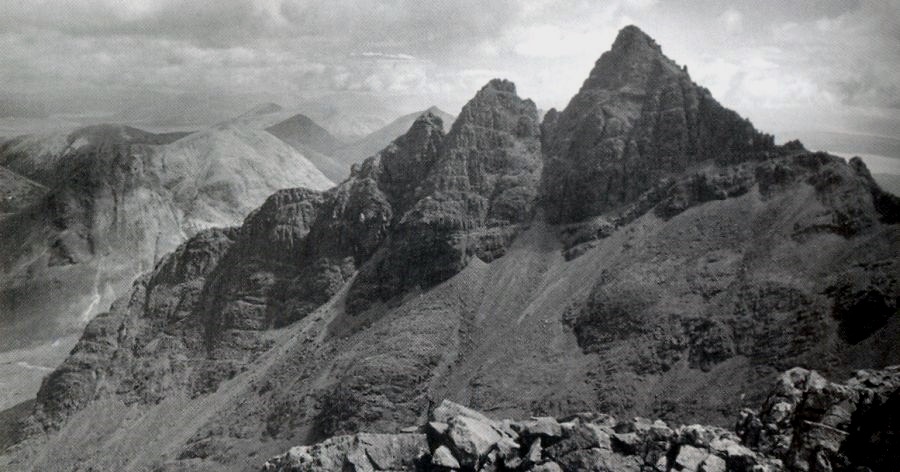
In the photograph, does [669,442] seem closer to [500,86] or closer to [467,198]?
[467,198]

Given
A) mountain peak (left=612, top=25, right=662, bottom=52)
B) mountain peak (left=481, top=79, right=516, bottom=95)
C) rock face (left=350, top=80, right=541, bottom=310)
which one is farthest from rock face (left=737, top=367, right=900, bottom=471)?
mountain peak (left=481, top=79, right=516, bottom=95)

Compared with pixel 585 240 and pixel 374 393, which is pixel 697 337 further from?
pixel 374 393

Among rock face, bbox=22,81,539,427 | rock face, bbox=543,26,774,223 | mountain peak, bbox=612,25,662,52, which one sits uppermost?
mountain peak, bbox=612,25,662,52

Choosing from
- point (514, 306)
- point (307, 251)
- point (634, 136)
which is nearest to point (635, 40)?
point (634, 136)

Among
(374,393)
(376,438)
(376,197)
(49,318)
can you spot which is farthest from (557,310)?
(49,318)

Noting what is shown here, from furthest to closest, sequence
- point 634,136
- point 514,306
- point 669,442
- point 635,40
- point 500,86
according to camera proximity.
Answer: point 500,86 → point 635,40 → point 634,136 → point 514,306 → point 669,442

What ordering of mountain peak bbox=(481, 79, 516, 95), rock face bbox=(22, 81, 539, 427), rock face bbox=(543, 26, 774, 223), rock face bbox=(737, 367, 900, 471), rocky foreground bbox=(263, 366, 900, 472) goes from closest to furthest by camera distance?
1. rock face bbox=(737, 367, 900, 471)
2. rocky foreground bbox=(263, 366, 900, 472)
3. rock face bbox=(543, 26, 774, 223)
4. rock face bbox=(22, 81, 539, 427)
5. mountain peak bbox=(481, 79, 516, 95)

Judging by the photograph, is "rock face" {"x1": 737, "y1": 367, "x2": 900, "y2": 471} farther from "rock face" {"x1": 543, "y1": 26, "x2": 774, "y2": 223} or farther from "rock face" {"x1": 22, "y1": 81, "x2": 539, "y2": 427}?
"rock face" {"x1": 22, "y1": 81, "x2": 539, "y2": 427}
